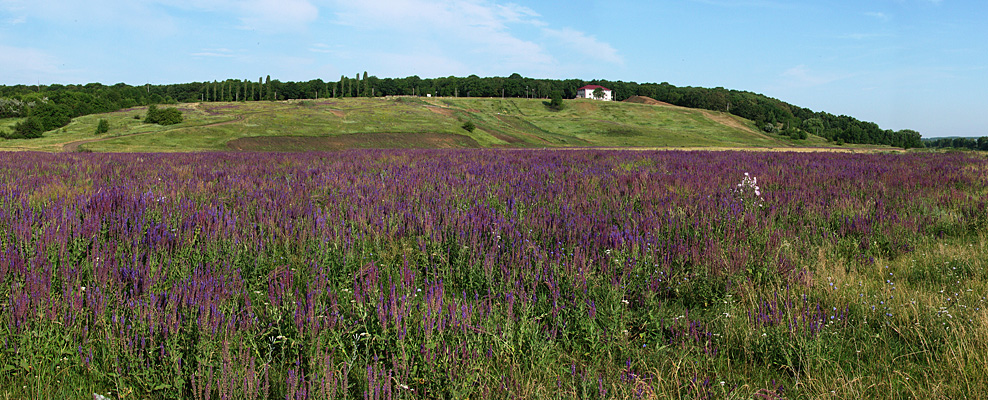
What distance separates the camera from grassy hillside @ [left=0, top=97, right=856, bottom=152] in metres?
47.7

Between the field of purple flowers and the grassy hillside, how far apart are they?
3908 centimetres

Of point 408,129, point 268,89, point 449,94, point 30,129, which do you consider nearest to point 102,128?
point 30,129

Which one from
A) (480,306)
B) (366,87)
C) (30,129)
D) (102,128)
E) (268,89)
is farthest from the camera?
(366,87)

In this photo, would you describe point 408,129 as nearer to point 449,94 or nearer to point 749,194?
point 749,194

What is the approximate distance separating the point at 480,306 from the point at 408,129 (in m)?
61.9

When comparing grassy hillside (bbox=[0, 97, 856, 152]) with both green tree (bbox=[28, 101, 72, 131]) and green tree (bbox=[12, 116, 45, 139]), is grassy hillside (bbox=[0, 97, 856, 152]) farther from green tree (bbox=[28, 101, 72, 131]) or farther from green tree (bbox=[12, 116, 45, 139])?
green tree (bbox=[28, 101, 72, 131])

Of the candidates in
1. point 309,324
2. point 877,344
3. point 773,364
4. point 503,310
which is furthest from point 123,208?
point 877,344

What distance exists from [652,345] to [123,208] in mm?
5264

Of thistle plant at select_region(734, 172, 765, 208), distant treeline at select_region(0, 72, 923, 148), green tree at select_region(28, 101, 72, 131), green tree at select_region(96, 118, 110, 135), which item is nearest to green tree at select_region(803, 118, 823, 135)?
distant treeline at select_region(0, 72, 923, 148)

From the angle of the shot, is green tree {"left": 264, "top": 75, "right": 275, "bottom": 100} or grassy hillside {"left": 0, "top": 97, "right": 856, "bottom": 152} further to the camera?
green tree {"left": 264, "top": 75, "right": 275, "bottom": 100}

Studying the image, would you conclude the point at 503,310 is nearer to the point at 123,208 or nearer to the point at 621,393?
the point at 621,393

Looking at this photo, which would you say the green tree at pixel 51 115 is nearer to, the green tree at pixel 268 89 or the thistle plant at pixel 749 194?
the green tree at pixel 268 89

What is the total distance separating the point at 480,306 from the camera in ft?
8.93

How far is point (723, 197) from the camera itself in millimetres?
7008
